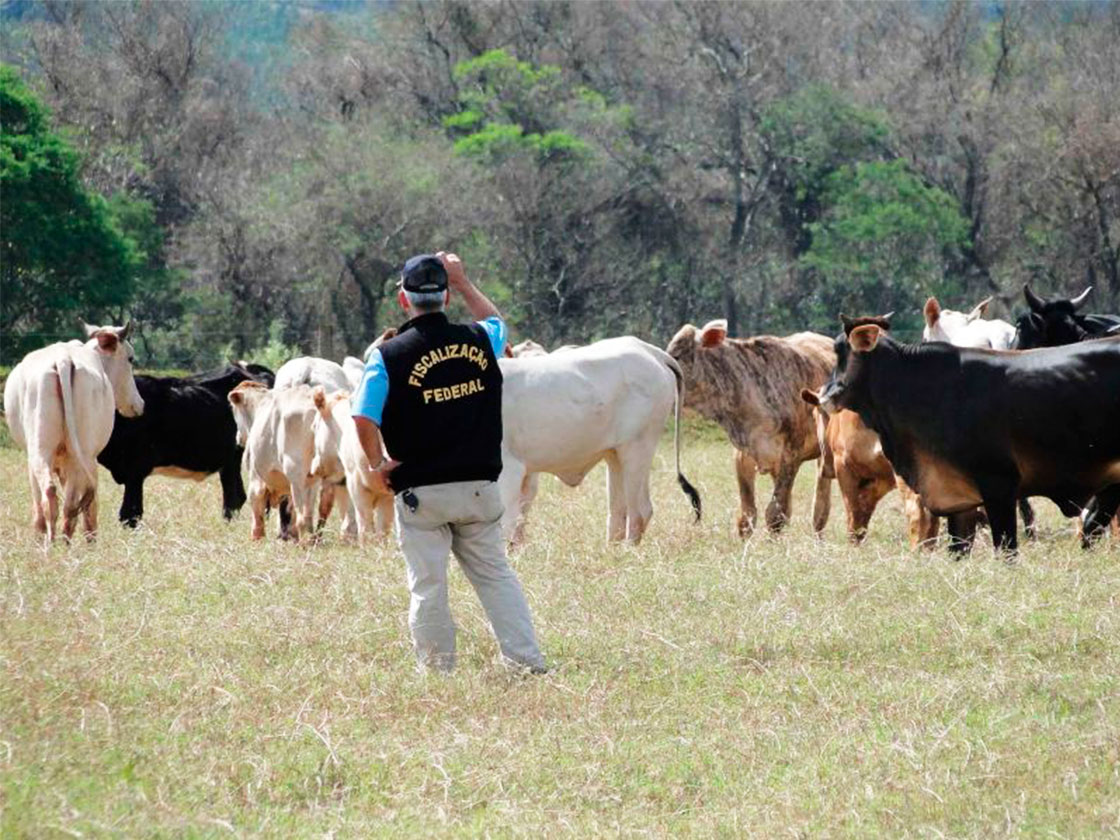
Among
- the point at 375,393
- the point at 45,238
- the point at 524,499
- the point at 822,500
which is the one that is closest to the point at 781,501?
the point at 822,500

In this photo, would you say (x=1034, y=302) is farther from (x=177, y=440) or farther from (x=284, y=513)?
(x=177, y=440)

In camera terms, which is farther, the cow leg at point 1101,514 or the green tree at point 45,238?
the green tree at point 45,238

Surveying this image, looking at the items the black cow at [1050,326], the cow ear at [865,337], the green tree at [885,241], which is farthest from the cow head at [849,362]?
the green tree at [885,241]

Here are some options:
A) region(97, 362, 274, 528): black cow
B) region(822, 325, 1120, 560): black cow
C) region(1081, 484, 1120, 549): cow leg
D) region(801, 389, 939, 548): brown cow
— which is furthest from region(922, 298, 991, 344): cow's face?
region(97, 362, 274, 528): black cow

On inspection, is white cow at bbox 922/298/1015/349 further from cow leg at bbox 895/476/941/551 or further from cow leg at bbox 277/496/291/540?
cow leg at bbox 277/496/291/540

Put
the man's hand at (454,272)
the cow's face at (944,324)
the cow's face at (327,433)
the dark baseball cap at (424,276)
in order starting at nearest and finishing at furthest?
the dark baseball cap at (424,276), the man's hand at (454,272), the cow's face at (327,433), the cow's face at (944,324)

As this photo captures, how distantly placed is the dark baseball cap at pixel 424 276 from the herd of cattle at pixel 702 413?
367 centimetres

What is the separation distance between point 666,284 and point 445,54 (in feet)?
35.6

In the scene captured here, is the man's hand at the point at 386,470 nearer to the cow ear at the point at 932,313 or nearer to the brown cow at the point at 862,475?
the brown cow at the point at 862,475

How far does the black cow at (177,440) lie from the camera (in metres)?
15.2

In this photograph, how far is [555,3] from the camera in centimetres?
5659

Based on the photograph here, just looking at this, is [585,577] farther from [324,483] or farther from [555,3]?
[555,3]

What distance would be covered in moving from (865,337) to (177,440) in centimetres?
657

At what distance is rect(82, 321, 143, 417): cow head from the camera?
555 inches
